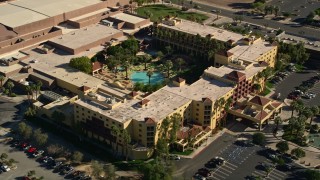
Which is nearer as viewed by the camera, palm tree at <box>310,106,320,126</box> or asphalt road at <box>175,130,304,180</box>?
asphalt road at <box>175,130,304,180</box>

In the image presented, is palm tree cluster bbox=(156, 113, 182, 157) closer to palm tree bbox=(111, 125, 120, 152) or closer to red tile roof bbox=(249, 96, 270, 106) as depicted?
palm tree bbox=(111, 125, 120, 152)

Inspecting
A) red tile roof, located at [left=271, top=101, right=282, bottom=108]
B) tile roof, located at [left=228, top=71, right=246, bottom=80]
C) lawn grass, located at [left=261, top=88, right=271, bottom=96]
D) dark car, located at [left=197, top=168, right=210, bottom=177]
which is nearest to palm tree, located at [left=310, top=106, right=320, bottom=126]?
red tile roof, located at [left=271, top=101, right=282, bottom=108]

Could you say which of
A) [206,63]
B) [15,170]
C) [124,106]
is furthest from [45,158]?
[206,63]

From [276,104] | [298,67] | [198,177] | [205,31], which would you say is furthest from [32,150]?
[298,67]

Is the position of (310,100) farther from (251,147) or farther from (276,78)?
(251,147)

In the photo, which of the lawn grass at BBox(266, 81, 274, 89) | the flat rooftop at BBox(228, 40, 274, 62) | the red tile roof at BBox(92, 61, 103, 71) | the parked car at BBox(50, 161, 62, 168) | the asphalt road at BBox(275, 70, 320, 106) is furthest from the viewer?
the red tile roof at BBox(92, 61, 103, 71)

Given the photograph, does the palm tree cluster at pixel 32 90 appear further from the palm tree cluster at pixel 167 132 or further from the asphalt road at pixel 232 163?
the asphalt road at pixel 232 163

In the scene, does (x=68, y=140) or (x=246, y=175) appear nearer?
(x=246, y=175)
